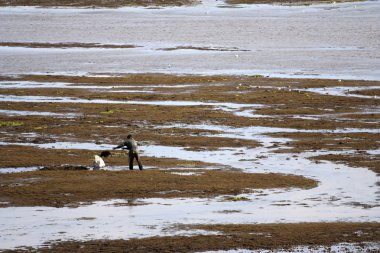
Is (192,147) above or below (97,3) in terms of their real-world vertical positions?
above

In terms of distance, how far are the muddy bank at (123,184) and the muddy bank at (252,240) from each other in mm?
5169

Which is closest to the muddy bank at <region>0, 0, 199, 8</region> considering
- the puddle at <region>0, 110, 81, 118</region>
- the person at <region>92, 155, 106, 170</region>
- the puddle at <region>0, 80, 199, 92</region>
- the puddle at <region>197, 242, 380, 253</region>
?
the puddle at <region>0, 80, 199, 92</region>

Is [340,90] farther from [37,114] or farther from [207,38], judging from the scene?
[207,38]

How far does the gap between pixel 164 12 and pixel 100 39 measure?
3625cm

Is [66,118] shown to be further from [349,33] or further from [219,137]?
[349,33]

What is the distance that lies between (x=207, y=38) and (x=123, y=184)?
236 ft

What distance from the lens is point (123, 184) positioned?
33.6 m

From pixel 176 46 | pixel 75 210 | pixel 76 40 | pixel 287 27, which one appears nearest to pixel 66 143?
pixel 75 210

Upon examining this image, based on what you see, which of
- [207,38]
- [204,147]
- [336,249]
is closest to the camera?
[336,249]

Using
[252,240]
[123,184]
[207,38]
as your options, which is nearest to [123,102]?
[123,184]

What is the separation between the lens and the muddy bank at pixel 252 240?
25.4m

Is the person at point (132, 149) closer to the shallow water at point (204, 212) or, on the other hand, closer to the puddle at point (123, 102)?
the shallow water at point (204, 212)

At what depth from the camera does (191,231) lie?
27234mm

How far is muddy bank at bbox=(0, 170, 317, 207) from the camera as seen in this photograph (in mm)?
31875
